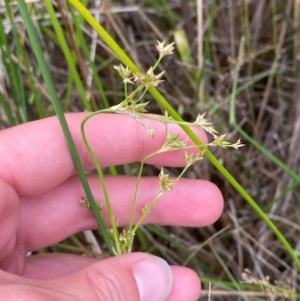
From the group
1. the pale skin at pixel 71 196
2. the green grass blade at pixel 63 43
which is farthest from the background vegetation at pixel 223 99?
the green grass blade at pixel 63 43

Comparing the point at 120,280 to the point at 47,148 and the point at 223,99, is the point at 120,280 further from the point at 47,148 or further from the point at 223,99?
the point at 223,99

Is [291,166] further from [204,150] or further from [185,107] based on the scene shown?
[204,150]

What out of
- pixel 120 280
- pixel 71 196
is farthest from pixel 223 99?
pixel 120 280

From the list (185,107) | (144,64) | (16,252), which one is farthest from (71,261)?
(144,64)

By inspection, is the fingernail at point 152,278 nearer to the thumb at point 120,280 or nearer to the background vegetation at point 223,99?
the thumb at point 120,280

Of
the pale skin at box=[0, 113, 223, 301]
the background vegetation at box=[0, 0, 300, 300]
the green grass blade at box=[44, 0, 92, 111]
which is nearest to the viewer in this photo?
the green grass blade at box=[44, 0, 92, 111]

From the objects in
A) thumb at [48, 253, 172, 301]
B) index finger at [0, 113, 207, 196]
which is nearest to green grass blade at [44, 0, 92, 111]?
index finger at [0, 113, 207, 196]

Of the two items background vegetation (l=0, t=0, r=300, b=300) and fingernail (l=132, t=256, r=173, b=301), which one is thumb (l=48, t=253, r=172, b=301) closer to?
fingernail (l=132, t=256, r=173, b=301)
